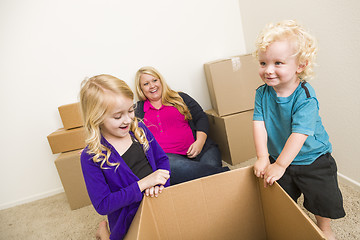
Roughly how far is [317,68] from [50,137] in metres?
1.53

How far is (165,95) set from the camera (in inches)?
60.7

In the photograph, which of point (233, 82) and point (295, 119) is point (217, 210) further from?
point (233, 82)

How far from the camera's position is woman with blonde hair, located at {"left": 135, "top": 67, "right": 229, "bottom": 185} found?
1449 millimetres

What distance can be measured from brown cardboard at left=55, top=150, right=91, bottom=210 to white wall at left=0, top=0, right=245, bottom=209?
33cm

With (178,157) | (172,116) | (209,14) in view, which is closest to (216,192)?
(178,157)

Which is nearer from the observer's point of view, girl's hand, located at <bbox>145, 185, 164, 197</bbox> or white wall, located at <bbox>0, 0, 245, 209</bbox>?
girl's hand, located at <bbox>145, 185, 164, 197</bbox>

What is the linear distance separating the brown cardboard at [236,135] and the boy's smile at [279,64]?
780mm

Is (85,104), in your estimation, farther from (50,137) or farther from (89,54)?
(89,54)

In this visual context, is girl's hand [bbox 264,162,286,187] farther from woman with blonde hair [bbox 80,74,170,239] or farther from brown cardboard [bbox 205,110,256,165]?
brown cardboard [bbox 205,110,256,165]

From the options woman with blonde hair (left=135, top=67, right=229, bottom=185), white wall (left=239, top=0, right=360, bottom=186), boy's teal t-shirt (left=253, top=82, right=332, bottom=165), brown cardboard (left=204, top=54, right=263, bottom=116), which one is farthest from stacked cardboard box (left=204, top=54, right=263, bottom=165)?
boy's teal t-shirt (left=253, top=82, right=332, bottom=165)

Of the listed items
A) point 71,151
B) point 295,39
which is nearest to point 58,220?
point 71,151

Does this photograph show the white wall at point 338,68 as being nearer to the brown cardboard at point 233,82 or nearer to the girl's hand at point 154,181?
the brown cardboard at point 233,82

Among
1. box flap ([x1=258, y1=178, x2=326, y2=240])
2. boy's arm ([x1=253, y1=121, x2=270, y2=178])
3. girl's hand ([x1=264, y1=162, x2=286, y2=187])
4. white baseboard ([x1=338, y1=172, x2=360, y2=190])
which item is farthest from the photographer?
white baseboard ([x1=338, y1=172, x2=360, y2=190])

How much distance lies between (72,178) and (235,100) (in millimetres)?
1142
